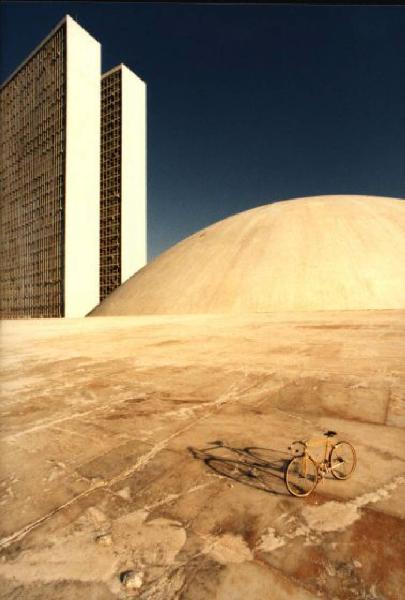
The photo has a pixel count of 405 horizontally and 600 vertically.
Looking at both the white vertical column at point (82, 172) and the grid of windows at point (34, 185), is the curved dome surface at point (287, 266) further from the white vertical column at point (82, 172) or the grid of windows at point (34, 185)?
the grid of windows at point (34, 185)

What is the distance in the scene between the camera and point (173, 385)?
7062 mm

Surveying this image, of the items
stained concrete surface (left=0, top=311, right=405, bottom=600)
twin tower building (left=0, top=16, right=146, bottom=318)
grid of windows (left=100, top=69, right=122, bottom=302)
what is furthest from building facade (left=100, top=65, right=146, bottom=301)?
stained concrete surface (left=0, top=311, right=405, bottom=600)

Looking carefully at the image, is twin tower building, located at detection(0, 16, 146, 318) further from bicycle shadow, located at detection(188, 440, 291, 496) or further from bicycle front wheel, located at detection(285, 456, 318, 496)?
bicycle front wheel, located at detection(285, 456, 318, 496)

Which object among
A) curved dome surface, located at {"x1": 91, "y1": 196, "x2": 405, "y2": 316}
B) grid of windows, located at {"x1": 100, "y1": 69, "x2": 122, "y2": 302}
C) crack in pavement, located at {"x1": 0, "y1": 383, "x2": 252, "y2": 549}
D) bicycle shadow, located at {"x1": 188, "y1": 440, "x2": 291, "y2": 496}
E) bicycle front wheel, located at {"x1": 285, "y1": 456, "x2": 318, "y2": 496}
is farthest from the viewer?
grid of windows, located at {"x1": 100, "y1": 69, "x2": 122, "y2": 302}

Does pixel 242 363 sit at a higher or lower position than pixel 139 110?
lower

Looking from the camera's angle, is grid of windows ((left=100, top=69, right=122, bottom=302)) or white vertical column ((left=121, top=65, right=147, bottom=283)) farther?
grid of windows ((left=100, top=69, right=122, bottom=302))

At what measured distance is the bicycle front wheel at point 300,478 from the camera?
10.5 feet

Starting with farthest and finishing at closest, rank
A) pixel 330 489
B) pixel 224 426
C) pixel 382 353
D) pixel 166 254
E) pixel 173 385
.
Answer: pixel 166 254, pixel 382 353, pixel 173 385, pixel 224 426, pixel 330 489

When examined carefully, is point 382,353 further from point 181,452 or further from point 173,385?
point 181,452

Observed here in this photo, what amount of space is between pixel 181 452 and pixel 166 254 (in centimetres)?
3899

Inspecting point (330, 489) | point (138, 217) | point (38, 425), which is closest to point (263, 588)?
point (330, 489)

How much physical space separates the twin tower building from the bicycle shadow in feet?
161

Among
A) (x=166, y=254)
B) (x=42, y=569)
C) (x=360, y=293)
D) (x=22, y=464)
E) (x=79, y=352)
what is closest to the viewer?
(x=42, y=569)

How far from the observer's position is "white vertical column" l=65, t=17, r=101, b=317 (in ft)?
164
